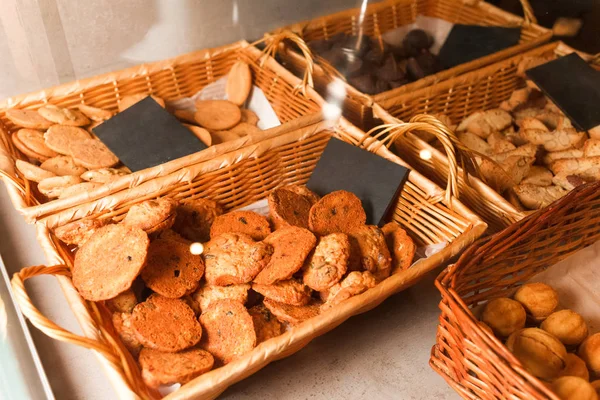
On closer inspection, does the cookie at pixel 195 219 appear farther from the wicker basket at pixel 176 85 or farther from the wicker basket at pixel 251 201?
the wicker basket at pixel 176 85

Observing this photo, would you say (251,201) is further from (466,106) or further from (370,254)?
(466,106)

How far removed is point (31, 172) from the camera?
1.42 m

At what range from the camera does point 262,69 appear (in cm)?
188

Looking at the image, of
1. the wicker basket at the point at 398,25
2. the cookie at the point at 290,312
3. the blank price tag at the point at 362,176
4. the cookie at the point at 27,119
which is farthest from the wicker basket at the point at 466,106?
the cookie at the point at 27,119

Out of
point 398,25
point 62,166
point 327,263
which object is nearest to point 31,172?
point 62,166

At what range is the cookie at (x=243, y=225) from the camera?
129cm

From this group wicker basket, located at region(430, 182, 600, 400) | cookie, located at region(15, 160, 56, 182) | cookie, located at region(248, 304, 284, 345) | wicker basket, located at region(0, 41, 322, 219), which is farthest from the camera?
wicker basket, located at region(0, 41, 322, 219)

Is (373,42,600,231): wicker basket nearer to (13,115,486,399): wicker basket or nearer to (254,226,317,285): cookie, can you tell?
(13,115,486,399): wicker basket

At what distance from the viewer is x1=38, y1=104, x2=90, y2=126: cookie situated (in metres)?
1.60

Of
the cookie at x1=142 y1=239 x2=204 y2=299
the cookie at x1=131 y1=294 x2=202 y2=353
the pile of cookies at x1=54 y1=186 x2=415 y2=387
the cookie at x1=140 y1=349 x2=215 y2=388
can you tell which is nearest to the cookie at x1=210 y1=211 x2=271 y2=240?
the pile of cookies at x1=54 y1=186 x2=415 y2=387

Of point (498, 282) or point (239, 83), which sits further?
point (239, 83)

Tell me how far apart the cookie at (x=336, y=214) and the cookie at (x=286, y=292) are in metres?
0.17

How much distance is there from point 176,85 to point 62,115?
413 millimetres

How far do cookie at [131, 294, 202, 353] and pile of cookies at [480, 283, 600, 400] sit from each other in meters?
0.57
